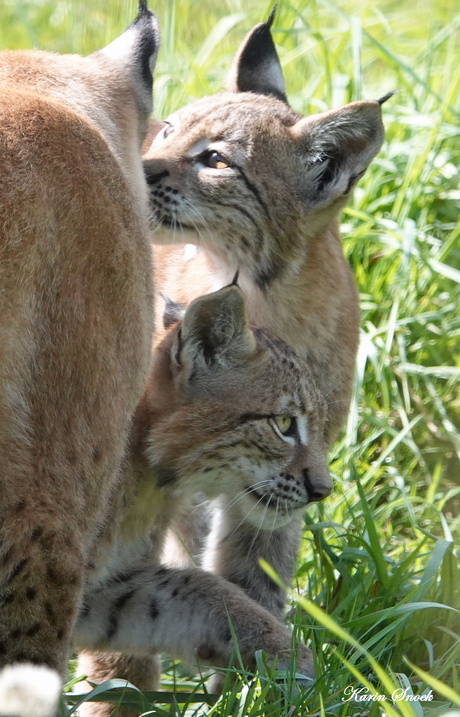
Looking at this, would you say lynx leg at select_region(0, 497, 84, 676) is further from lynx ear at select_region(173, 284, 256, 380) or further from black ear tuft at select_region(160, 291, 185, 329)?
black ear tuft at select_region(160, 291, 185, 329)

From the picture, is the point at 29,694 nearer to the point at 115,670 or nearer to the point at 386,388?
the point at 115,670

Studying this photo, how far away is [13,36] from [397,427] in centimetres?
672

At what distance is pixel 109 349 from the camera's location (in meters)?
3.04

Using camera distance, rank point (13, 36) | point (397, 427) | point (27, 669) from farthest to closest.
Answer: point (13, 36)
point (397, 427)
point (27, 669)

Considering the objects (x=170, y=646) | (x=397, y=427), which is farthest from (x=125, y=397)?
(x=397, y=427)

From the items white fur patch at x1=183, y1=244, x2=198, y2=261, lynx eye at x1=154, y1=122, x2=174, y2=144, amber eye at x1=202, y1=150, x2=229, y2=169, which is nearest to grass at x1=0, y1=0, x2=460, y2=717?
lynx eye at x1=154, y1=122, x2=174, y2=144

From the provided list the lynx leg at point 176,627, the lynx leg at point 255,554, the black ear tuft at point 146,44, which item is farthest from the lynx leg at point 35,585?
the black ear tuft at point 146,44

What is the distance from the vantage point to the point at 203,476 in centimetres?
416

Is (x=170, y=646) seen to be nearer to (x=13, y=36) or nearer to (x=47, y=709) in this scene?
(x=47, y=709)

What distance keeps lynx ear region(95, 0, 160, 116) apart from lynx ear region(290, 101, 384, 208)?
3.98ft

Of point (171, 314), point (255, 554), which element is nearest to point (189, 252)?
point (171, 314)

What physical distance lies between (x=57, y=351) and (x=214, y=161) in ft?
8.41

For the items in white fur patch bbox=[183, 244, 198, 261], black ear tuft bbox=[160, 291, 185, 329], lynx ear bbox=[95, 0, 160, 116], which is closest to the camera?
lynx ear bbox=[95, 0, 160, 116]

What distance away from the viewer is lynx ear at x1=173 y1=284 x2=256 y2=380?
12.9ft
